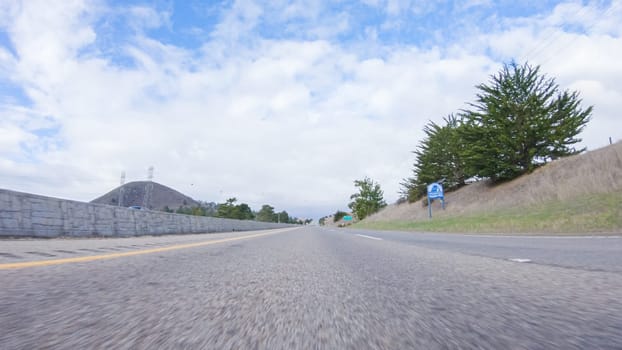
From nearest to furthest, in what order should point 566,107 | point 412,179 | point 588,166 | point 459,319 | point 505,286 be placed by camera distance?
point 459,319, point 505,286, point 588,166, point 566,107, point 412,179

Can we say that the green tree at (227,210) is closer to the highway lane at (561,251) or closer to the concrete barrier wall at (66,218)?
the concrete barrier wall at (66,218)

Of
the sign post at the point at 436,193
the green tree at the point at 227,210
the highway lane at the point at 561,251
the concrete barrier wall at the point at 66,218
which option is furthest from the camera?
the green tree at the point at 227,210

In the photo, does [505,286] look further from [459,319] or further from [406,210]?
[406,210]

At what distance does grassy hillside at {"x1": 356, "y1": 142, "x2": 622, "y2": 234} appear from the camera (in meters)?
10.2

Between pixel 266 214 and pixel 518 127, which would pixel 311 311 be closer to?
pixel 518 127

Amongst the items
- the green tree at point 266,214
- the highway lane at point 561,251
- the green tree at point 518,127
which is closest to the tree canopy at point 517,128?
the green tree at point 518,127

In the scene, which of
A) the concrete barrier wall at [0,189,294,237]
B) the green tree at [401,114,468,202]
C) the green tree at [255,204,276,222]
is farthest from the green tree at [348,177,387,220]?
the green tree at [255,204,276,222]

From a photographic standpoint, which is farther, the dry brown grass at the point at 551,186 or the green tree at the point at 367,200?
the green tree at the point at 367,200

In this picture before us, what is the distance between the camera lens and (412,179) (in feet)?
139

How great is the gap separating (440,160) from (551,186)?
1773 cm

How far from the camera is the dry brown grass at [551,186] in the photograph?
16.2m

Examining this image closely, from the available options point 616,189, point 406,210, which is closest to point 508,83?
point 616,189

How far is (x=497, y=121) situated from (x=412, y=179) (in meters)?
16.7

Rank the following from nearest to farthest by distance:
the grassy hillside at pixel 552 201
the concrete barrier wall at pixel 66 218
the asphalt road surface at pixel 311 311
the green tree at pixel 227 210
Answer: the asphalt road surface at pixel 311 311
the concrete barrier wall at pixel 66 218
the grassy hillside at pixel 552 201
the green tree at pixel 227 210
